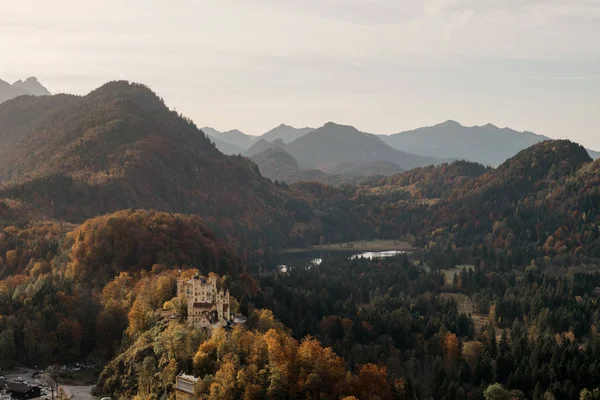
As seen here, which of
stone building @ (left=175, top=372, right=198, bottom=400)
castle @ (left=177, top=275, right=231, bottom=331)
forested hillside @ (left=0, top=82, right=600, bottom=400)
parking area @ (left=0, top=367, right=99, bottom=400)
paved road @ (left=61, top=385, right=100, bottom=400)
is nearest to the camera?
stone building @ (left=175, top=372, right=198, bottom=400)

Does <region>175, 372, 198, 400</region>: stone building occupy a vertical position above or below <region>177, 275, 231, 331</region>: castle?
below

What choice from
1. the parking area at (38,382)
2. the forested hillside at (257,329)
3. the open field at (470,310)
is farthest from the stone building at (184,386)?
the open field at (470,310)

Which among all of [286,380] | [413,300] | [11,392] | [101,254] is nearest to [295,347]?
[286,380]

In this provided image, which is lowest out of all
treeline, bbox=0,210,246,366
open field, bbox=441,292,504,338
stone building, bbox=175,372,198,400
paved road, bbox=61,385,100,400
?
open field, bbox=441,292,504,338

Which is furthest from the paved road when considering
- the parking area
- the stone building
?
the stone building

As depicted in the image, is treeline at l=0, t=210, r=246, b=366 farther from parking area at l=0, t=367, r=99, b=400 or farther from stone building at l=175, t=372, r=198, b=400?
stone building at l=175, t=372, r=198, b=400

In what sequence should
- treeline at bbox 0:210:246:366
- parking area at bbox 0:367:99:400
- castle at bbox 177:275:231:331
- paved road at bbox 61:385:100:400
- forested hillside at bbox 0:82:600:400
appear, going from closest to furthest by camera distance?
forested hillside at bbox 0:82:600:400 → paved road at bbox 61:385:100:400 → parking area at bbox 0:367:99:400 → castle at bbox 177:275:231:331 → treeline at bbox 0:210:246:366

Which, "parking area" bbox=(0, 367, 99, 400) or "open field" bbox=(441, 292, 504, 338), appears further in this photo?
"open field" bbox=(441, 292, 504, 338)

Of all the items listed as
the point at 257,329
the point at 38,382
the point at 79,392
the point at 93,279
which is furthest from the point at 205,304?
the point at 93,279
